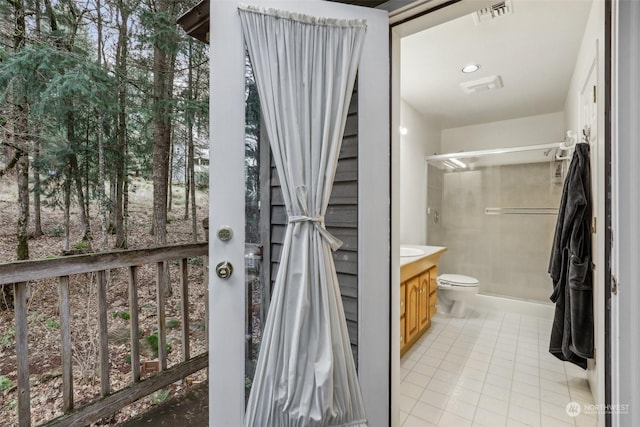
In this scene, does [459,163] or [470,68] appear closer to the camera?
[470,68]

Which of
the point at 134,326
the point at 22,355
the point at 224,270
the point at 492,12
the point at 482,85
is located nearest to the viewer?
the point at 224,270

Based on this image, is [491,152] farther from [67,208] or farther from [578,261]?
[67,208]

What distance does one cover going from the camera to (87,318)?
1477 millimetres

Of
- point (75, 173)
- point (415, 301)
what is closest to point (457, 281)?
point (415, 301)

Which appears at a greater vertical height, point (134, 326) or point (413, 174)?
point (413, 174)

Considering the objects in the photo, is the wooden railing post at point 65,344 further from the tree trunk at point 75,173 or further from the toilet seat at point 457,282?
the toilet seat at point 457,282

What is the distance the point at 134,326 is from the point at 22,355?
1.40ft

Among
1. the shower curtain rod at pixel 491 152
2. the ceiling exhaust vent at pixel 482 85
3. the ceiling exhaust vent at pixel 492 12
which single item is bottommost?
the shower curtain rod at pixel 491 152

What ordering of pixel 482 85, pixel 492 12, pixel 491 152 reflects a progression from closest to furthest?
pixel 492 12 → pixel 482 85 → pixel 491 152

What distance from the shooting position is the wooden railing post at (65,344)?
1.33 meters

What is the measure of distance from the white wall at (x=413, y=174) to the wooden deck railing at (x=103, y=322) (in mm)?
2155

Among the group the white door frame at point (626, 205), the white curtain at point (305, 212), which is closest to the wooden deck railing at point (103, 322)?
the white curtain at point (305, 212)

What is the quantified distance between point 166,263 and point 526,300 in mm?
3766

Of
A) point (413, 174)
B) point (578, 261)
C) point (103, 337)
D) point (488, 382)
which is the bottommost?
A: point (488, 382)
